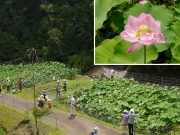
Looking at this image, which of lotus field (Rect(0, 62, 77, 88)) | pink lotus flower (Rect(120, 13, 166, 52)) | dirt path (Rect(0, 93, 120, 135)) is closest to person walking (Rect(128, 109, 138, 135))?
dirt path (Rect(0, 93, 120, 135))

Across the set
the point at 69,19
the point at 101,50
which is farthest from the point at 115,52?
the point at 69,19

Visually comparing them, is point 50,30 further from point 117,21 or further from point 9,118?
point 117,21

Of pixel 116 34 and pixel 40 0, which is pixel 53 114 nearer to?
pixel 116 34

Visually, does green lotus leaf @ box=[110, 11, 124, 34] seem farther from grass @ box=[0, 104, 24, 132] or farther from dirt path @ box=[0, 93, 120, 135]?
grass @ box=[0, 104, 24, 132]

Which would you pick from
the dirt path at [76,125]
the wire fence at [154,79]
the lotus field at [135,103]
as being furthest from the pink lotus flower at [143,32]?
the wire fence at [154,79]

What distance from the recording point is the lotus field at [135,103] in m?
8.75

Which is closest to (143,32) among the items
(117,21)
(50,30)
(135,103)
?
(117,21)

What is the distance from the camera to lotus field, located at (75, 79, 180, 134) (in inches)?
344

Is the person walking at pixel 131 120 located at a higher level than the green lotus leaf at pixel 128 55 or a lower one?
lower

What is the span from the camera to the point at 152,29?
1251 millimetres

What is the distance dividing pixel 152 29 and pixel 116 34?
425 mm

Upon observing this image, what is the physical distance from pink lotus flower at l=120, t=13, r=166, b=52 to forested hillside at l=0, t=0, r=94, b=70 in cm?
2128

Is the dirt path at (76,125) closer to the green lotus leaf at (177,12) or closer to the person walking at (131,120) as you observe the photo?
the person walking at (131,120)

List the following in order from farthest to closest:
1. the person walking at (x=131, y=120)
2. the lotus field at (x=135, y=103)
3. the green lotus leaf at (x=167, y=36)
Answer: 1. the lotus field at (x=135, y=103)
2. the person walking at (x=131, y=120)
3. the green lotus leaf at (x=167, y=36)
